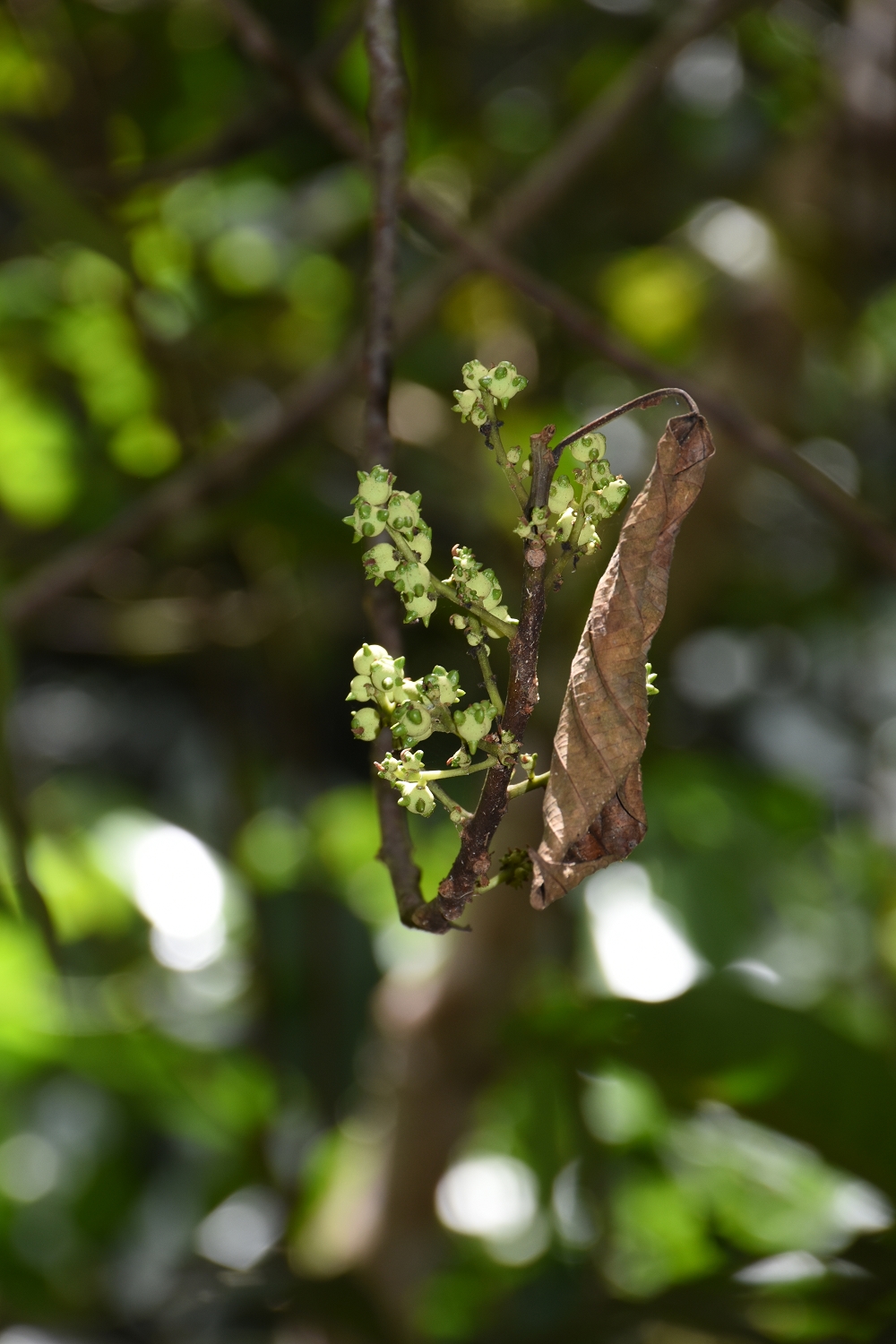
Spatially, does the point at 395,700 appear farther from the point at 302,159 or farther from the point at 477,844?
the point at 302,159

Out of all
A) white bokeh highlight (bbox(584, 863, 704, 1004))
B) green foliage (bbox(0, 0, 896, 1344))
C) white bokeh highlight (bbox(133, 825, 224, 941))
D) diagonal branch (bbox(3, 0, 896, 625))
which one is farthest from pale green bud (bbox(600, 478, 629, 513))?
white bokeh highlight (bbox(133, 825, 224, 941))

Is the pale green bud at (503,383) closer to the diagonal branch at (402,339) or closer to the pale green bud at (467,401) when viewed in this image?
the pale green bud at (467,401)

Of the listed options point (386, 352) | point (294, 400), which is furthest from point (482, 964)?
point (386, 352)

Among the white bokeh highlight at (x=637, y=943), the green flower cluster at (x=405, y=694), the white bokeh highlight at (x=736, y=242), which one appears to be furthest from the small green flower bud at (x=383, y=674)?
the white bokeh highlight at (x=736, y=242)

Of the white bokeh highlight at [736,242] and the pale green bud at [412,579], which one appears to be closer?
the pale green bud at [412,579]

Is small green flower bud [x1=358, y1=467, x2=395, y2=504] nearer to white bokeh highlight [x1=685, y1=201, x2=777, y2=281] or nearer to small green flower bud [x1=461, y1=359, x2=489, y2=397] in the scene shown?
small green flower bud [x1=461, y1=359, x2=489, y2=397]

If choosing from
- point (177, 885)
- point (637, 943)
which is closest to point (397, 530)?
point (637, 943)
